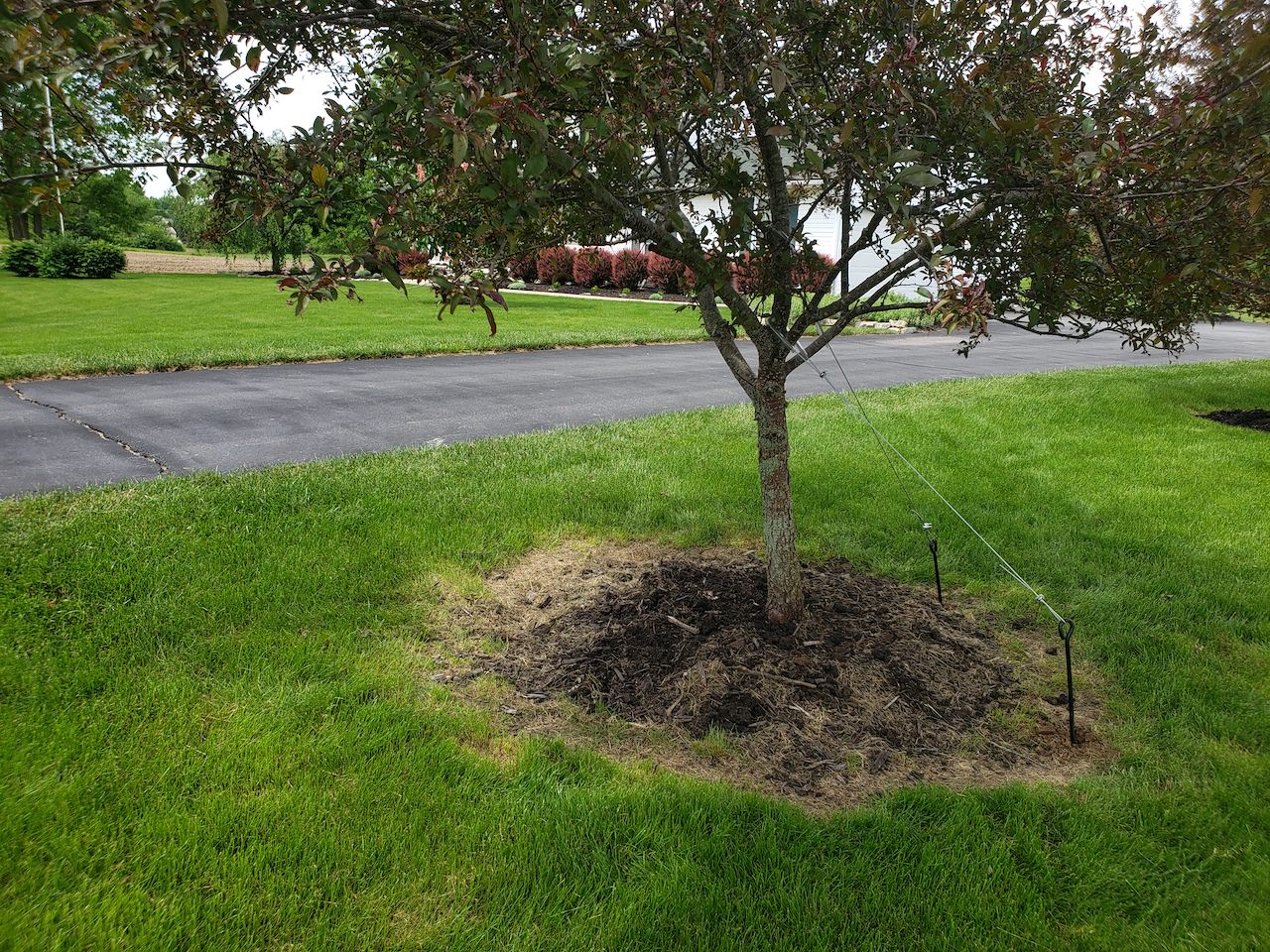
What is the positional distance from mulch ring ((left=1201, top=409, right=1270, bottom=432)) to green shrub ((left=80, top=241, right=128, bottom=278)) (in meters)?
31.2

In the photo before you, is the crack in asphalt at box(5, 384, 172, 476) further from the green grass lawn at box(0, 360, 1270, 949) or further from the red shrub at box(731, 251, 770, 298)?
the red shrub at box(731, 251, 770, 298)

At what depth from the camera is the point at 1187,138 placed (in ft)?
8.38

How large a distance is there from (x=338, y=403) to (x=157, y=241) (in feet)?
186

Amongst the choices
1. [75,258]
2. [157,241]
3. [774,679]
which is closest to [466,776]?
[774,679]

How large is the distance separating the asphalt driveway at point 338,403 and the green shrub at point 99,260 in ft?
71.2

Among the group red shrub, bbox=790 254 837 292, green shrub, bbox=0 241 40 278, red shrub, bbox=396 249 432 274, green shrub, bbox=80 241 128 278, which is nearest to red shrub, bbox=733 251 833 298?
red shrub, bbox=790 254 837 292

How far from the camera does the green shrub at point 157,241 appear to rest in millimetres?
53844

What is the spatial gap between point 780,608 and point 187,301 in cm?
2059

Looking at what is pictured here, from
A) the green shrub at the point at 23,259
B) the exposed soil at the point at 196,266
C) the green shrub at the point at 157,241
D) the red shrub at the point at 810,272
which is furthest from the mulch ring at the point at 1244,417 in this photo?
the green shrub at the point at 157,241

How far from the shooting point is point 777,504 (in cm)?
391

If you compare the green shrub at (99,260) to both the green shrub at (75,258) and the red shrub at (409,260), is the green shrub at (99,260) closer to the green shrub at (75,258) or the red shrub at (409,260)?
the green shrub at (75,258)

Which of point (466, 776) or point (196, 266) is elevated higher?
point (196, 266)

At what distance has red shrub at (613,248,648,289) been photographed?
2602cm

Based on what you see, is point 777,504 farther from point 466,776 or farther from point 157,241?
point 157,241
